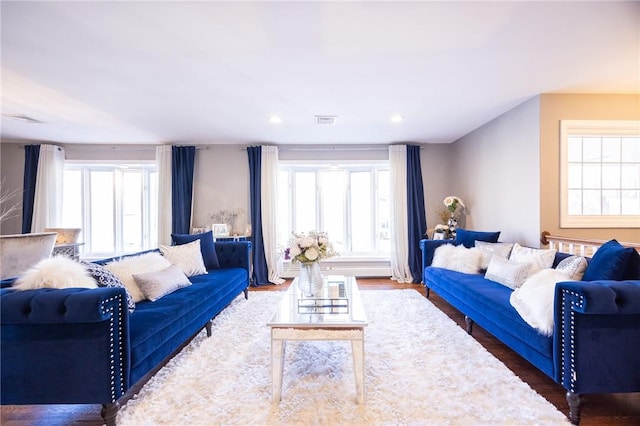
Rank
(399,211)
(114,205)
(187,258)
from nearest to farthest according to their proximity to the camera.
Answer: (187,258) → (399,211) → (114,205)

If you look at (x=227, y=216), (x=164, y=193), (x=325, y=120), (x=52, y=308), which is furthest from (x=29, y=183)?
(x=325, y=120)

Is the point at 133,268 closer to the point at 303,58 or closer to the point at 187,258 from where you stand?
the point at 187,258

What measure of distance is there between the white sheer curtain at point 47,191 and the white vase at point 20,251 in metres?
2.61

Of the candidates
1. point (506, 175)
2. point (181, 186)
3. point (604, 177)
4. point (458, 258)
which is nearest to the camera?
point (604, 177)

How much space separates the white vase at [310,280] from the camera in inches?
100.0

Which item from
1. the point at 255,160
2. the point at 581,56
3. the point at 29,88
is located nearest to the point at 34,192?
the point at 29,88

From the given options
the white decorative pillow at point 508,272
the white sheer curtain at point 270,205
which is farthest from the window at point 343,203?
the white decorative pillow at point 508,272

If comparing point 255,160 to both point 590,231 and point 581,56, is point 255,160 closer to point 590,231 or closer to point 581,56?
point 581,56

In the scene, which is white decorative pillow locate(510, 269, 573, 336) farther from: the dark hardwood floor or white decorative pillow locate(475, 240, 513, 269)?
white decorative pillow locate(475, 240, 513, 269)

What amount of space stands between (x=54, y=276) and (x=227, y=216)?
11.4 ft

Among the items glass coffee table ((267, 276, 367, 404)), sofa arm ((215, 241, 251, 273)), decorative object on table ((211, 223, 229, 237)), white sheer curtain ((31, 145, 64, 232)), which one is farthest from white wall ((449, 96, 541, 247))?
white sheer curtain ((31, 145, 64, 232))

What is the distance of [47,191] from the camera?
483 cm

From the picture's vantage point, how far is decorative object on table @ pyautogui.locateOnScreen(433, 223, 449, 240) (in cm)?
A: 457

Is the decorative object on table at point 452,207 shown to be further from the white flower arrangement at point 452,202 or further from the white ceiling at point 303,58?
the white ceiling at point 303,58
